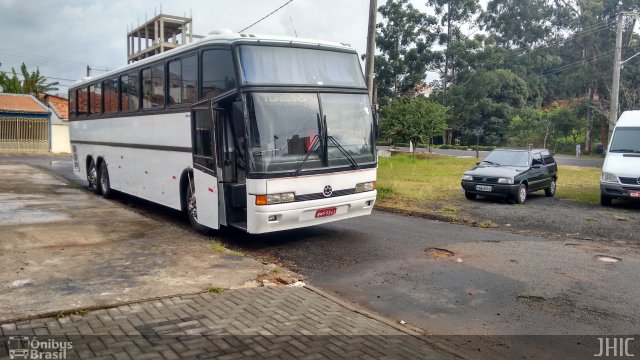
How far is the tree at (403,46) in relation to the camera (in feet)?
179

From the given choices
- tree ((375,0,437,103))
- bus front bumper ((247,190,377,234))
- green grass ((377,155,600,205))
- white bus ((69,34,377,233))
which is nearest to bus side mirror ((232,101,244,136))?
white bus ((69,34,377,233))

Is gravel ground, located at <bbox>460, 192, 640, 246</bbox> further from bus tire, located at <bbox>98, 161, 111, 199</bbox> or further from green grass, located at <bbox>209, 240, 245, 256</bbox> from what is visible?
bus tire, located at <bbox>98, 161, 111, 199</bbox>

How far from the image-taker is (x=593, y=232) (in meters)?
10.7

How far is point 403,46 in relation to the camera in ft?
184

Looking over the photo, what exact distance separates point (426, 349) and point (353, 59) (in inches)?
241

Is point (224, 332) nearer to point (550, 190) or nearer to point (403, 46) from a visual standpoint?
→ point (550, 190)

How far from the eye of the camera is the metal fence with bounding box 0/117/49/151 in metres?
38.9

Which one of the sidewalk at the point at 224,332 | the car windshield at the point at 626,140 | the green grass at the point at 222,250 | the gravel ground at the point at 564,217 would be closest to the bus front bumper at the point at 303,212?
the green grass at the point at 222,250

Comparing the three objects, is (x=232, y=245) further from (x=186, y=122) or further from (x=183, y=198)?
(x=186, y=122)

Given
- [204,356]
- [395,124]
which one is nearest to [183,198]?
[204,356]

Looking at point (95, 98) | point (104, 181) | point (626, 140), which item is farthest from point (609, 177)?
point (95, 98)
